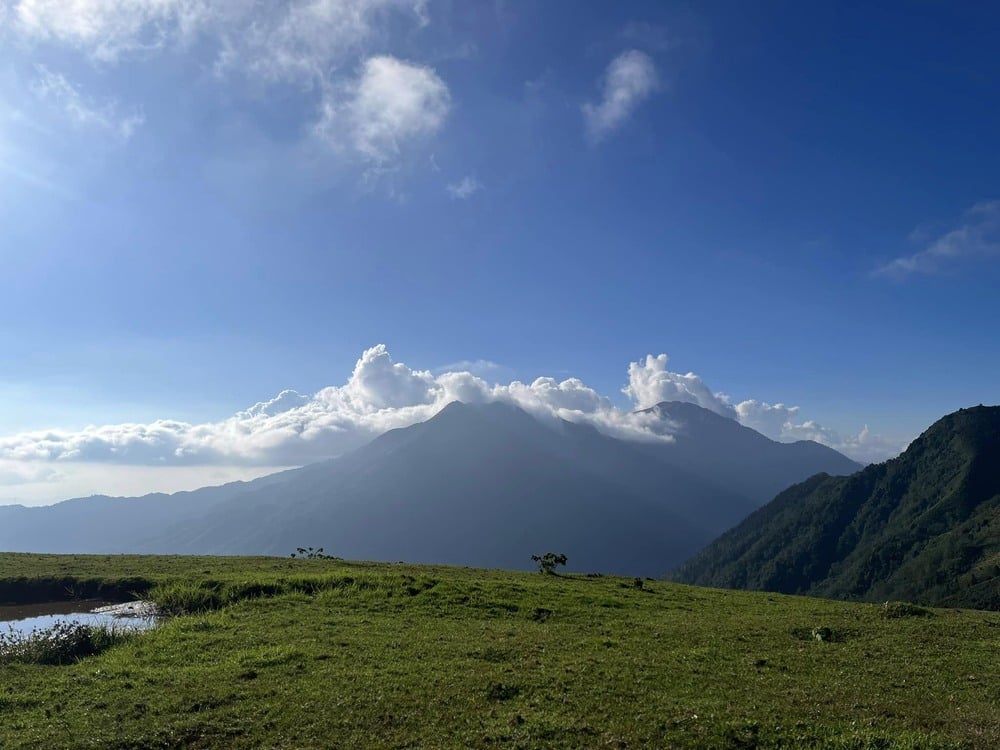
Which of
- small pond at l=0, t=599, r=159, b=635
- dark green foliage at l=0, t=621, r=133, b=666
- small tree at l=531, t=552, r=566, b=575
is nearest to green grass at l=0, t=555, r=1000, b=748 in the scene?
dark green foliage at l=0, t=621, r=133, b=666

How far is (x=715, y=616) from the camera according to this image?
110ft

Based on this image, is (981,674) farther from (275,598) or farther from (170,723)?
(275,598)

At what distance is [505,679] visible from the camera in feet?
64.9

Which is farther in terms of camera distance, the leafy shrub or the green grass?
the leafy shrub

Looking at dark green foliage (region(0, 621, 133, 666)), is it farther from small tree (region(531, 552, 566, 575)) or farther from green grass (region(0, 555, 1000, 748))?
small tree (region(531, 552, 566, 575))

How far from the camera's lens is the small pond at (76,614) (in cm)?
3098

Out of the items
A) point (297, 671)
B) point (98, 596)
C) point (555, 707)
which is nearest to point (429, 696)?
point (555, 707)

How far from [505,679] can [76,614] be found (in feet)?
93.6

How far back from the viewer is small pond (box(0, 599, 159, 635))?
30981mm

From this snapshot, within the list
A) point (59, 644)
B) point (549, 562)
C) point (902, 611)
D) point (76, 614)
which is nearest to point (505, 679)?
point (59, 644)

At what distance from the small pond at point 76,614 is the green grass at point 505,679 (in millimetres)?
2088

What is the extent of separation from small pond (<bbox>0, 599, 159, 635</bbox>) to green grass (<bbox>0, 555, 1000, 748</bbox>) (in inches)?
82.2

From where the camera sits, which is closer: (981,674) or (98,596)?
(981,674)

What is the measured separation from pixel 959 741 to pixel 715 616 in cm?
1862
